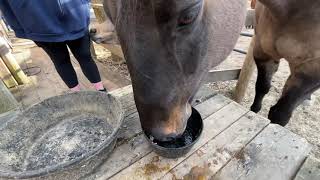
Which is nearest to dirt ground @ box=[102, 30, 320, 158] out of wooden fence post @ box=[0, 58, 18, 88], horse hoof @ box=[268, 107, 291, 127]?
horse hoof @ box=[268, 107, 291, 127]

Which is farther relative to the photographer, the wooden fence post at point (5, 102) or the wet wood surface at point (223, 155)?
the wooden fence post at point (5, 102)

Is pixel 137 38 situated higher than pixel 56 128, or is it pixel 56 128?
pixel 137 38

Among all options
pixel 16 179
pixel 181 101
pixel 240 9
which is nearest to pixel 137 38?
pixel 181 101

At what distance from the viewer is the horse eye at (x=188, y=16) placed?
688 millimetres

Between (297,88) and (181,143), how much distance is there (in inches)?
36.8

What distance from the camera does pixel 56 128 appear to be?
1.51m

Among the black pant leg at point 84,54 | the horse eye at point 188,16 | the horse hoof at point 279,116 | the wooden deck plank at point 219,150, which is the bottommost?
the horse hoof at point 279,116

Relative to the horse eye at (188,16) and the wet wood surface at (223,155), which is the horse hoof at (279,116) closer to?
the wet wood surface at (223,155)

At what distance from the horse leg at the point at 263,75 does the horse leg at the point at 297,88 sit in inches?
12.4

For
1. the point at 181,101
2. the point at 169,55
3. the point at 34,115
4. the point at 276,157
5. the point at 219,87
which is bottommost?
the point at 219,87

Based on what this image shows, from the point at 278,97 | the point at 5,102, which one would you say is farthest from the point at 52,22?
the point at 278,97

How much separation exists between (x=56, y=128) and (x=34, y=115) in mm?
152

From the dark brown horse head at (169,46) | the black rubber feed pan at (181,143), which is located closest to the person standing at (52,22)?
the dark brown horse head at (169,46)

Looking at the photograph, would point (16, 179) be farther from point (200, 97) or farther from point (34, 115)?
point (200, 97)
